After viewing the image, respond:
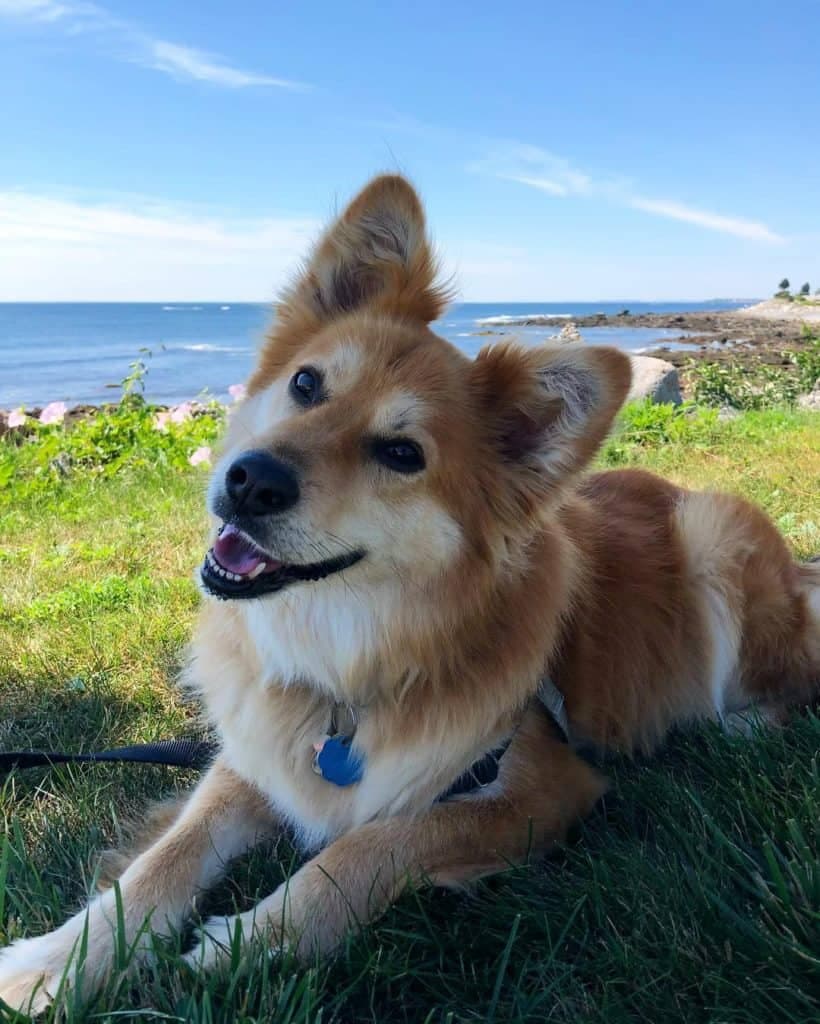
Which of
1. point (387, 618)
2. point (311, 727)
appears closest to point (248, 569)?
point (387, 618)

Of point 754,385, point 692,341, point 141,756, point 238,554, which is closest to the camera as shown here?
point 238,554

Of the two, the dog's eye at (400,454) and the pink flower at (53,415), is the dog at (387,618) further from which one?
the pink flower at (53,415)

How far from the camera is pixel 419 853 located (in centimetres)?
184

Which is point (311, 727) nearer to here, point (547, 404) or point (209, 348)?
point (547, 404)

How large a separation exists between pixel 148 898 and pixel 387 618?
0.82m

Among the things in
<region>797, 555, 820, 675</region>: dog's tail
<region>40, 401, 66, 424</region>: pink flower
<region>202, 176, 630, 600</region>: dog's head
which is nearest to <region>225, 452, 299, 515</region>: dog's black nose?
<region>202, 176, 630, 600</region>: dog's head

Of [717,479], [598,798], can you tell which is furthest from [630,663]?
[717,479]

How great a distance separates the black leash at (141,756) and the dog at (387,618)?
211 mm

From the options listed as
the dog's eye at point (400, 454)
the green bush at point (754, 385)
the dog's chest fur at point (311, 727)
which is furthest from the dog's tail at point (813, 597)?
the green bush at point (754, 385)

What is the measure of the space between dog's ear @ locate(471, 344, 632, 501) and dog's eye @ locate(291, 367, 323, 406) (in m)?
0.43

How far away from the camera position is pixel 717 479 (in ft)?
18.5

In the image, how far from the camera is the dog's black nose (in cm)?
185

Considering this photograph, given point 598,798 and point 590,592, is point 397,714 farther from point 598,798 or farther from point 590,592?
point 590,592

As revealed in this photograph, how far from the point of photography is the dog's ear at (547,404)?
1.97 meters
